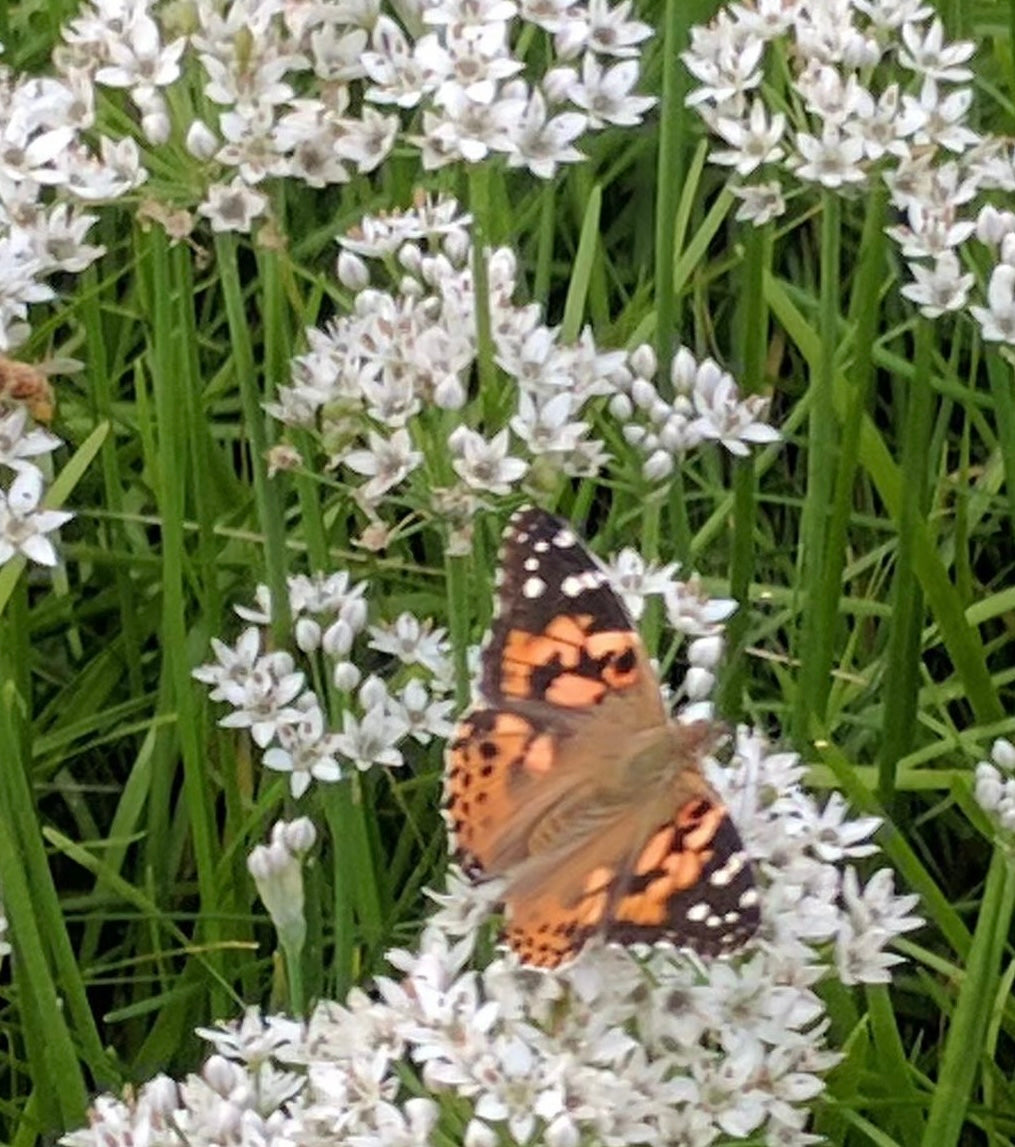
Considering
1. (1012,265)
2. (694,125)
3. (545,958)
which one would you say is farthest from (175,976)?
(694,125)

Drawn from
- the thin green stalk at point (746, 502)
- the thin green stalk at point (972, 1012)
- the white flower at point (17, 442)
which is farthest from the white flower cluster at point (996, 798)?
the white flower at point (17, 442)

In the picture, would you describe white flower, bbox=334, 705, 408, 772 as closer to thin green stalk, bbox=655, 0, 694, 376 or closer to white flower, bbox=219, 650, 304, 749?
white flower, bbox=219, 650, 304, 749

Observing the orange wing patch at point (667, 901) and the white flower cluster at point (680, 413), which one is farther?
the white flower cluster at point (680, 413)

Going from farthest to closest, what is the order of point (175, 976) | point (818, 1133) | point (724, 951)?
point (175, 976) → point (818, 1133) → point (724, 951)

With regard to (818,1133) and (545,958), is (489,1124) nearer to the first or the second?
(545,958)

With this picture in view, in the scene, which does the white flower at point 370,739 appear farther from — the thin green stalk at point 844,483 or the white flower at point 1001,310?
the white flower at point 1001,310

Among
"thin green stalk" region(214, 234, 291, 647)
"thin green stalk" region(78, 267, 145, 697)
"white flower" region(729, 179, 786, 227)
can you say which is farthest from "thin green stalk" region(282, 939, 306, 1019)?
"white flower" region(729, 179, 786, 227)

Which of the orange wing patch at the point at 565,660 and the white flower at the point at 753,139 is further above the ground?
the white flower at the point at 753,139
